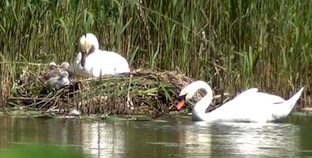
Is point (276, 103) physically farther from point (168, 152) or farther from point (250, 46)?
point (168, 152)

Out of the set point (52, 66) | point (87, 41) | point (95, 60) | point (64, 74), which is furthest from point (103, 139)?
point (95, 60)

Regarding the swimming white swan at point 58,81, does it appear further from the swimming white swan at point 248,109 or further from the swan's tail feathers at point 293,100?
the swan's tail feathers at point 293,100

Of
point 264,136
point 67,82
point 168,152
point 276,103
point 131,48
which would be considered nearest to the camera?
point 168,152

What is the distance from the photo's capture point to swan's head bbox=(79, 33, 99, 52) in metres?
8.35

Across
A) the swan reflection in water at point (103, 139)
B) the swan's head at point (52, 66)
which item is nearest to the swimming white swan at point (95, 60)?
the swan's head at point (52, 66)

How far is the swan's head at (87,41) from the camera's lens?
→ 8352mm

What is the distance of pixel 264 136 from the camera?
614 centimetres

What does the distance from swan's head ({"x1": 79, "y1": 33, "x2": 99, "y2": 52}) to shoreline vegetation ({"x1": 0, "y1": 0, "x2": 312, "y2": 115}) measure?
0.26ft

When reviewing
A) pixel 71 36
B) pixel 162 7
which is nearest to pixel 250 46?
pixel 162 7

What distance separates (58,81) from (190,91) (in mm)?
1300

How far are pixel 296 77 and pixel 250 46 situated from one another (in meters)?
0.57

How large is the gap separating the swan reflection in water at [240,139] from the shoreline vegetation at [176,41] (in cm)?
111

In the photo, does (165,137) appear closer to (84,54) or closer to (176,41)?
(176,41)

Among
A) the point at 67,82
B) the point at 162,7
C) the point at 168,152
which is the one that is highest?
the point at 162,7
